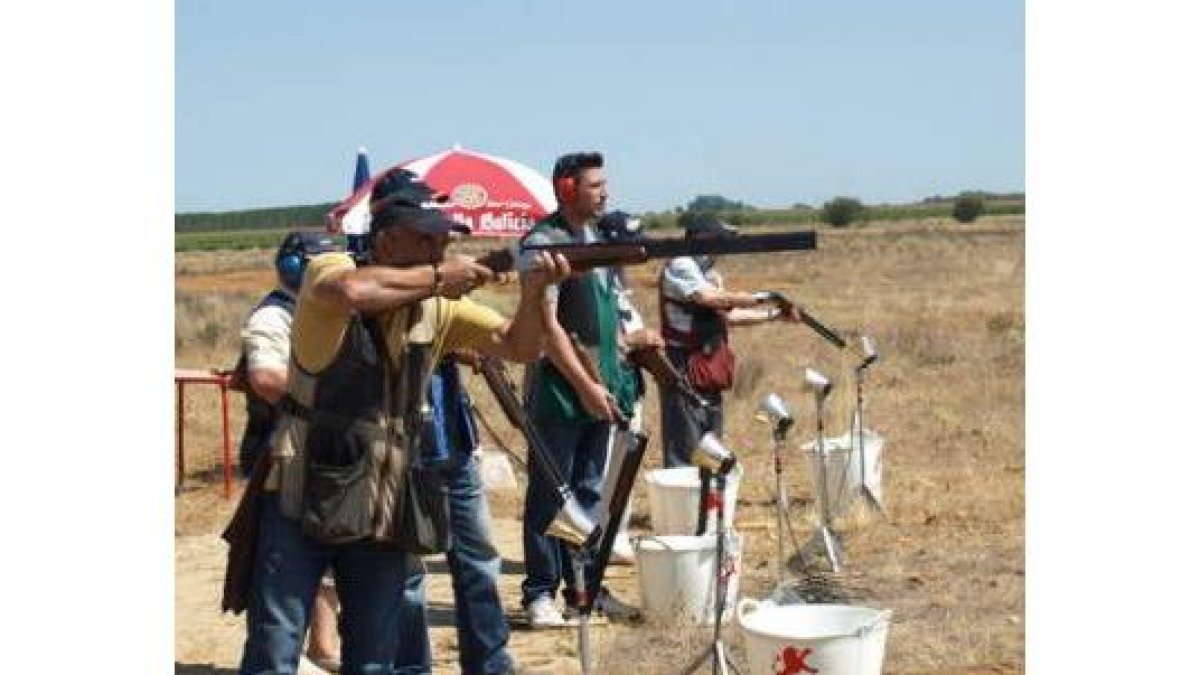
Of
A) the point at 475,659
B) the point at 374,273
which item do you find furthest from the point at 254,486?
the point at 475,659

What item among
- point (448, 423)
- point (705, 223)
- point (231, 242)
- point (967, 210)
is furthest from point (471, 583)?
point (231, 242)

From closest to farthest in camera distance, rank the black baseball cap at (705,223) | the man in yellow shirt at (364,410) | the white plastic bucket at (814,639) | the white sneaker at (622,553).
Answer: the man in yellow shirt at (364,410)
the white plastic bucket at (814,639)
the black baseball cap at (705,223)
the white sneaker at (622,553)

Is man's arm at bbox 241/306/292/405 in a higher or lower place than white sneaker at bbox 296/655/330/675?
higher

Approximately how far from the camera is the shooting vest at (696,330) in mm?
8320

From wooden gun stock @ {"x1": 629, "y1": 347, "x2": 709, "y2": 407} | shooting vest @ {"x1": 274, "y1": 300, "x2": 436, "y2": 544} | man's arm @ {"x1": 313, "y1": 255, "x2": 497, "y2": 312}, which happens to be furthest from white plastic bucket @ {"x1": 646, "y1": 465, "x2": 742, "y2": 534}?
man's arm @ {"x1": 313, "y1": 255, "x2": 497, "y2": 312}

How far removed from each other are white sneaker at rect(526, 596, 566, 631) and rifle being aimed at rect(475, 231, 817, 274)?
2.62m

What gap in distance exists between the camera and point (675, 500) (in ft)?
25.7

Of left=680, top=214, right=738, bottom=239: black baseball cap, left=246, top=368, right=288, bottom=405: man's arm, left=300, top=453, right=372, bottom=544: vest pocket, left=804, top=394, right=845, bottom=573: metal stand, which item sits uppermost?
left=680, top=214, right=738, bottom=239: black baseball cap

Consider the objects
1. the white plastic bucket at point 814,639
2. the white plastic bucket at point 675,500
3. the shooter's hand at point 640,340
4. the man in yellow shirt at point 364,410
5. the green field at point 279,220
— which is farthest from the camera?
the green field at point 279,220

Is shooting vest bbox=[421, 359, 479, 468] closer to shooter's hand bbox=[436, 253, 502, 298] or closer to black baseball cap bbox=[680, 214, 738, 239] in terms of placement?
shooter's hand bbox=[436, 253, 502, 298]

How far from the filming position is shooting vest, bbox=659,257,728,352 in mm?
8320

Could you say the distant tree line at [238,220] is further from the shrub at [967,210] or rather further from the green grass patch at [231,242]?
the shrub at [967,210]

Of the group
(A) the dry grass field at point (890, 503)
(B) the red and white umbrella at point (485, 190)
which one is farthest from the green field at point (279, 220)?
(B) the red and white umbrella at point (485, 190)

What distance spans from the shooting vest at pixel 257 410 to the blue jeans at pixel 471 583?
0.61m
